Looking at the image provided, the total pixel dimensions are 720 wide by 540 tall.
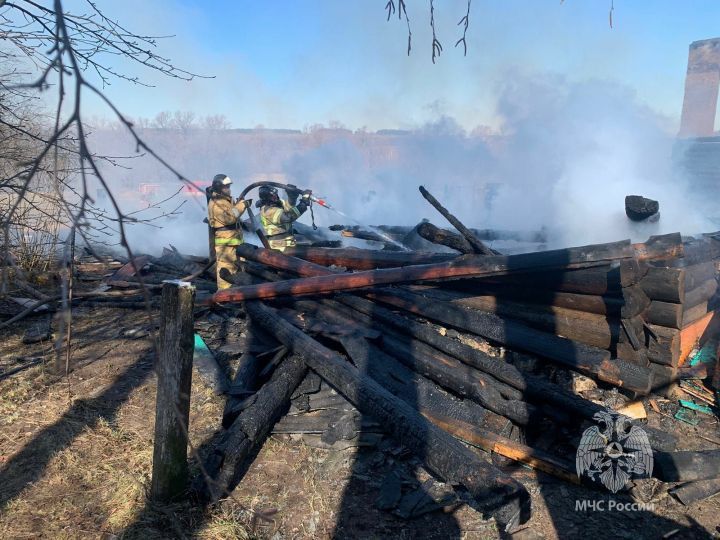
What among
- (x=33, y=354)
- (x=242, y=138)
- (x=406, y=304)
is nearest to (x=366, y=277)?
(x=406, y=304)

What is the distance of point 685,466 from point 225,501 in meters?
3.33

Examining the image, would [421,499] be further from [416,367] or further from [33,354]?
[33,354]

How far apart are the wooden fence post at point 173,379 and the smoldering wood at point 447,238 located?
346 cm

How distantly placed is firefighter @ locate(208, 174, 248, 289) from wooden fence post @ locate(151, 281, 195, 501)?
5.07m

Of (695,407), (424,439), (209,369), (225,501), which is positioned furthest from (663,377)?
(209,369)

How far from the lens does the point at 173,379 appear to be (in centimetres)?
299

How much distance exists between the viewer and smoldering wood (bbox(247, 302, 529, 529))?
2656 millimetres

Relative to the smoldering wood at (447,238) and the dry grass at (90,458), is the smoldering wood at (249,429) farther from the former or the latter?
the smoldering wood at (447,238)

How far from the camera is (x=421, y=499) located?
3.48 meters

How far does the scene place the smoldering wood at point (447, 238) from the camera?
5.60 meters

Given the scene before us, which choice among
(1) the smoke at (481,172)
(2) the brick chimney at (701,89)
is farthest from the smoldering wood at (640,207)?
(2) the brick chimney at (701,89)

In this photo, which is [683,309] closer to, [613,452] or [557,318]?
[557,318]

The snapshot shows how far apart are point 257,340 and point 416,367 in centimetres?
225

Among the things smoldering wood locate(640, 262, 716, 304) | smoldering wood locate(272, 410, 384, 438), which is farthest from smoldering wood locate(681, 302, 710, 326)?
smoldering wood locate(272, 410, 384, 438)
